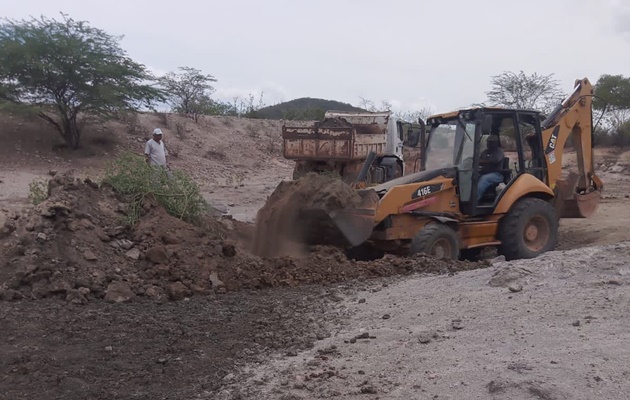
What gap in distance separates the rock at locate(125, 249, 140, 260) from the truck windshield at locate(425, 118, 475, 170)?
4495mm

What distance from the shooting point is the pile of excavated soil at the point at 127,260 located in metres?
6.57

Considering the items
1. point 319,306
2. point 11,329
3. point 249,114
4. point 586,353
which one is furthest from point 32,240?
point 249,114

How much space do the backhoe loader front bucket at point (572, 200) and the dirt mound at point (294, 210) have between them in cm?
378

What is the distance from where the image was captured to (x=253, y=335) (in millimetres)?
5645

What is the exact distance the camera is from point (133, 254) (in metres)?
7.17

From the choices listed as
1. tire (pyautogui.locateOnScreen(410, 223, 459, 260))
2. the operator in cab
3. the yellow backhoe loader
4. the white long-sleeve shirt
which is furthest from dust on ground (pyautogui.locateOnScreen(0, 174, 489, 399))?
the white long-sleeve shirt

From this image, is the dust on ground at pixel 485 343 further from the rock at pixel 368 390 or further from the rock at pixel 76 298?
the rock at pixel 76 298

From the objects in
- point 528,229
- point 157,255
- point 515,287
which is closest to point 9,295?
point 157,255

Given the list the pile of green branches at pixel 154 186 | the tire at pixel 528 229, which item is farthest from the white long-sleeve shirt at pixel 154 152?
the tire at pixel 528 229

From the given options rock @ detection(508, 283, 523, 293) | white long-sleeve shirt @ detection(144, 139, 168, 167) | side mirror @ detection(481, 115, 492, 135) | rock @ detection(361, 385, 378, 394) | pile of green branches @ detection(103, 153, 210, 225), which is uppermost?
side mirror @ detection(481, 115, 492, 135)

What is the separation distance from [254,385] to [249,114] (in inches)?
1294

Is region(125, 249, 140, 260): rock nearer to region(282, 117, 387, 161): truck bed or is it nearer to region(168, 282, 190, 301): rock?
region(168, 282, 190, 301): rock

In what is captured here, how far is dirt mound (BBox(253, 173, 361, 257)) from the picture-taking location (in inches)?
338

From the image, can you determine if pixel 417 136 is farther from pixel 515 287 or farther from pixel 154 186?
pixel 515 287
